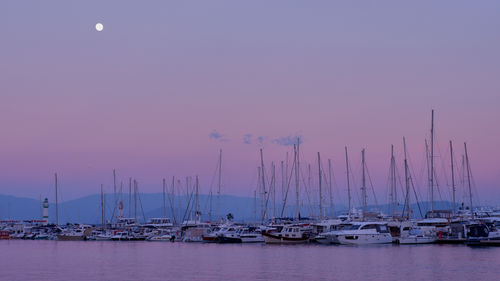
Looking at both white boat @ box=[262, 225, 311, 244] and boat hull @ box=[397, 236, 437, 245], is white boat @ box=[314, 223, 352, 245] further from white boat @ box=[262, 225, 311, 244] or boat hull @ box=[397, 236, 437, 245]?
boat hull @ box=[397, 236, 437, 245]

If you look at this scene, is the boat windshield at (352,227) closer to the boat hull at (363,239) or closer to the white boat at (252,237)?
the boat hull at (363,239)

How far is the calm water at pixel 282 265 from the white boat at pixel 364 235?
3.89 m

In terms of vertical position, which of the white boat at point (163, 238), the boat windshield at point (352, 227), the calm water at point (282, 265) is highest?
the boat windshield at point (352, 227)

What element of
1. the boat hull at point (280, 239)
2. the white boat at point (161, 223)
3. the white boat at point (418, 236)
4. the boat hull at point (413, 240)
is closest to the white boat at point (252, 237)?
the boat hull at point (280, 239)

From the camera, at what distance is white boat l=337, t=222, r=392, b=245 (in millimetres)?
75812

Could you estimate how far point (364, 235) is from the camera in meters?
75.8

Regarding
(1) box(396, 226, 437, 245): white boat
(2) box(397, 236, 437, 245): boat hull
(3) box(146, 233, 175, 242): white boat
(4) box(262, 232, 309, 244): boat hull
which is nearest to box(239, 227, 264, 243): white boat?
(4) box(262, 232, 309, 244): boat hull

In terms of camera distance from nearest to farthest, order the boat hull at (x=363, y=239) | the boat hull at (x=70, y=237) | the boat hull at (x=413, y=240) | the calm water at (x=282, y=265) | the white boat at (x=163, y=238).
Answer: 1. the calm water at (x=282, y=265)
2. the boat hull at (x=363, y=239)
3. the boat hull at (x=413, y=240)
4. the white boat at (x=163, y=238)
5. the boat hull at (x=70, y=237)

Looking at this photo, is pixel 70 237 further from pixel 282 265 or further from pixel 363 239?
Result: pixel 282 265

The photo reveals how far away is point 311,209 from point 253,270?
55.6 m

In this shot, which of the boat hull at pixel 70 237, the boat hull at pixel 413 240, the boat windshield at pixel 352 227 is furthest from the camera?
the boat hull at pixel 70 237

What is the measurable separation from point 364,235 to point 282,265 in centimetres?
2467

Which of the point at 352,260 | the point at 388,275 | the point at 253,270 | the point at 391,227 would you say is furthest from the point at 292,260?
the point at 391,227

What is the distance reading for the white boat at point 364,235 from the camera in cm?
7581
